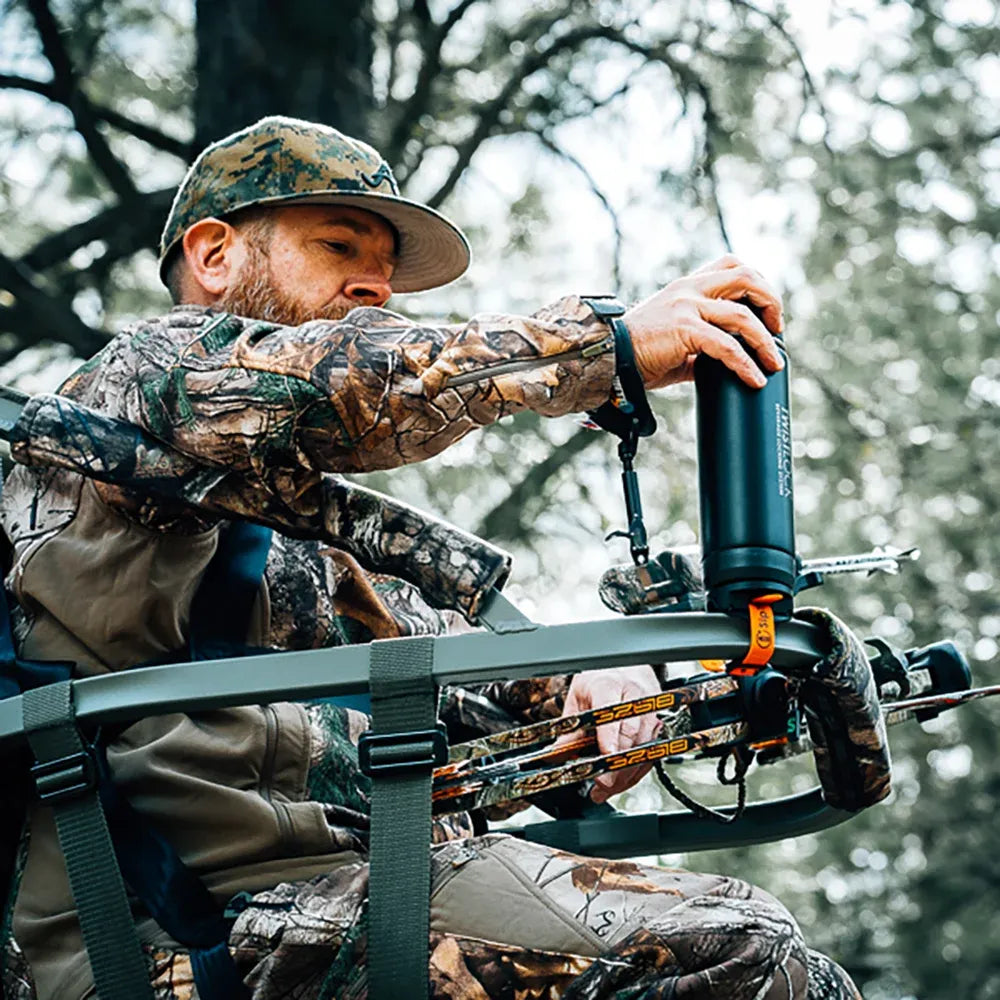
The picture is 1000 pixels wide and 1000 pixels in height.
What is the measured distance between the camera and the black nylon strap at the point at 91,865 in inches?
97.0

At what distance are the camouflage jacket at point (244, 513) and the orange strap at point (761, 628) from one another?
0.39 m

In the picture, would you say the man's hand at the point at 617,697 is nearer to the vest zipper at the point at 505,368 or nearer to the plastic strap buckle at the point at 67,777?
the vest zipper at the point at 505,368

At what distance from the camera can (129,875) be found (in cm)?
262

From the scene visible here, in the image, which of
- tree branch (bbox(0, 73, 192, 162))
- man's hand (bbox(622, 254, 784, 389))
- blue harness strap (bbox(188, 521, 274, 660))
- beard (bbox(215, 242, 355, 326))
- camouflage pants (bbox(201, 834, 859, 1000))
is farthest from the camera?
tree branch (bbox(0, 73, 192, 162))

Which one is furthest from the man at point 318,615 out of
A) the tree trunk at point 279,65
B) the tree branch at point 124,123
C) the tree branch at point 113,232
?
the tree branch at point 113,232

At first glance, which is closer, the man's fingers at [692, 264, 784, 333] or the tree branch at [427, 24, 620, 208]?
the man's fingers at [692, 264, 784, 333]

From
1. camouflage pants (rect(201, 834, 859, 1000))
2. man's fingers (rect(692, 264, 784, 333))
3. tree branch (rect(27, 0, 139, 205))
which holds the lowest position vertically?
camouflage pants (rect(201, 834, 859, 1000))

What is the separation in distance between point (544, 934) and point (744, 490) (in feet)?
2.21

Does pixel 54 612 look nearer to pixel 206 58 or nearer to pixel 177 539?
pixel 177 539

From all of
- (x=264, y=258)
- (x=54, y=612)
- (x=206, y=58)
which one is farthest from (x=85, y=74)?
(x=54, y=612)

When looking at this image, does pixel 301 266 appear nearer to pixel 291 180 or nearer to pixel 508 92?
pixel 291 180

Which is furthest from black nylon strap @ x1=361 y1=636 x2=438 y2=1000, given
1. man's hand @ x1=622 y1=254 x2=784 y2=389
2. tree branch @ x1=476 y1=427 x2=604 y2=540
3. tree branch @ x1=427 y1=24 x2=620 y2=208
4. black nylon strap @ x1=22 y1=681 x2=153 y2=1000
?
tree branch @ x1=427 y1=24 x2=620 y2=208

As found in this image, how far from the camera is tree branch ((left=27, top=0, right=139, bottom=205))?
291 inches

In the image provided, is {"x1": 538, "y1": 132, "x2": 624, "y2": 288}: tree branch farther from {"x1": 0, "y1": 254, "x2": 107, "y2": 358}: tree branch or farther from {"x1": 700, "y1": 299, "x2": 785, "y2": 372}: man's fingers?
{"x1": 700, "y1": 299, "x2": 785, "y2": 372}: man's fingers
